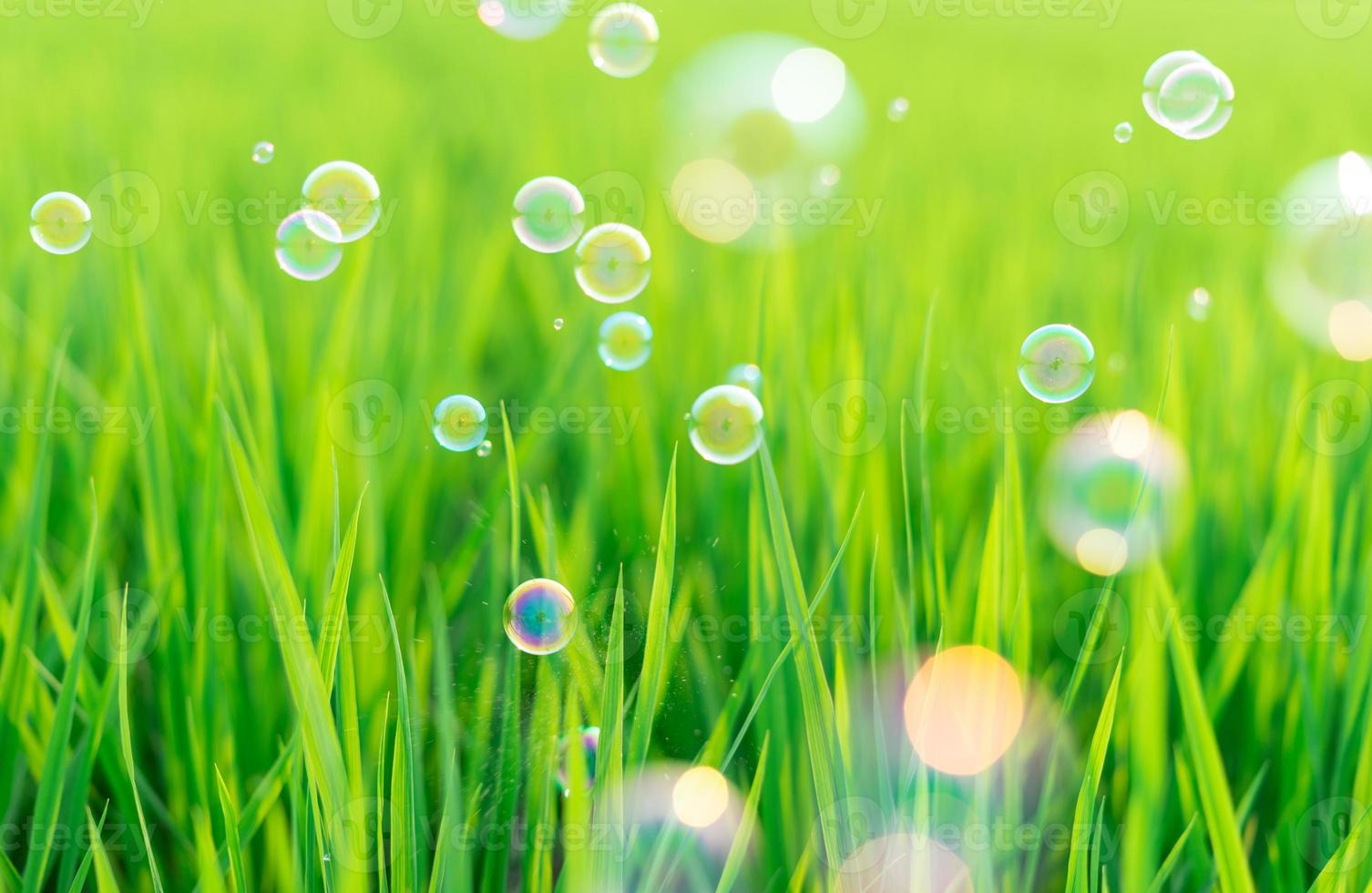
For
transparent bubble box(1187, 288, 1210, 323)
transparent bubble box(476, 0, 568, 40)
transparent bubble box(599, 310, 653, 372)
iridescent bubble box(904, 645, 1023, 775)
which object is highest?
transparent bubble box(476, 0, 568, 40)

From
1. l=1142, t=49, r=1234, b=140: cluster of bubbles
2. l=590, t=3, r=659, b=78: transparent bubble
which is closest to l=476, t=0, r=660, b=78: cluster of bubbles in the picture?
l=590, t=3, r=659, b=78: transparent bubble

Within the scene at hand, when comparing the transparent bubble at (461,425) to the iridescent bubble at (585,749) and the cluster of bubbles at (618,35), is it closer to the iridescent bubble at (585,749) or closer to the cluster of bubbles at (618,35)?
the iridescent bubble at (585,749)

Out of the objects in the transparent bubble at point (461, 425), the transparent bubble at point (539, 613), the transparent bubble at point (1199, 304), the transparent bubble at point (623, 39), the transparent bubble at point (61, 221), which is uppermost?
the transparent bubble at point (623, 39)

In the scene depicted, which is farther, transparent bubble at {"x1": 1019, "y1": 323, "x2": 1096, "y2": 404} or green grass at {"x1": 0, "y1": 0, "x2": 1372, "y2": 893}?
transparent bubble at {"x1": 1019, "y1": 323, "x2": 1096, "y2": 404}

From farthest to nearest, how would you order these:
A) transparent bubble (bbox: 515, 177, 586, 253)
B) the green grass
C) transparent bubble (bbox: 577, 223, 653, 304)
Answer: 1. transparent bubble (bbox: 515, 177, 586, 253)
2. transparent bubble (bbox: 577, 223, 653, 304)
3. the green grass

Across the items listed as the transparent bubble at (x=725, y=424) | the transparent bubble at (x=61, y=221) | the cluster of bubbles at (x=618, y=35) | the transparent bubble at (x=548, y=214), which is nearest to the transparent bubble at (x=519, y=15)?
the cluster of bubbles at (x=618, y=35)

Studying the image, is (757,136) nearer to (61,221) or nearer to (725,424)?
(61,221)

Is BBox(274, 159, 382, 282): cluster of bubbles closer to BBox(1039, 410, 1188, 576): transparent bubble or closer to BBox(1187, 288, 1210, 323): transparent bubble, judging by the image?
BBox(1039, 410, 1188, 576): transparent bubble
